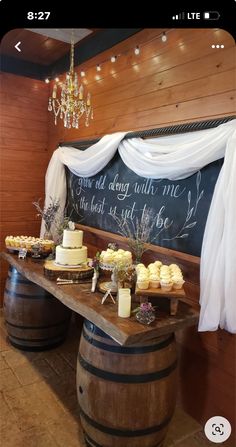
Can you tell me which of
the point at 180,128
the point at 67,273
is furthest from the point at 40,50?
the point at 67,273

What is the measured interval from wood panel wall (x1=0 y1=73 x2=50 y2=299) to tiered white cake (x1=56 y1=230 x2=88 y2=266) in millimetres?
1452

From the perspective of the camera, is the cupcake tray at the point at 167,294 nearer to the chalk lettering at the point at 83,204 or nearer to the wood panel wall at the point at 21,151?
the chalk lettering at the point at 83,204

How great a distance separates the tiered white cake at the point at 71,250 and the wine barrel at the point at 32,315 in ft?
1.31

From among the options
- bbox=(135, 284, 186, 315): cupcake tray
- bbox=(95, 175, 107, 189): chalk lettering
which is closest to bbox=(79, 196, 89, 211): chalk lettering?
bbox=(95, 175, 107, 189): chalk lettering

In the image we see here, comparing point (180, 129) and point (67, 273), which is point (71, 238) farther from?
point (180, 129)

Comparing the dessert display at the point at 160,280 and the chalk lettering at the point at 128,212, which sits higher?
the chalk lettering at the point at 128,212

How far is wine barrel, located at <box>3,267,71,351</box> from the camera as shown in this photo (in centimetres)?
232

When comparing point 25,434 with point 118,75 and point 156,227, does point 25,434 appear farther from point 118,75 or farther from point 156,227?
point 118,75

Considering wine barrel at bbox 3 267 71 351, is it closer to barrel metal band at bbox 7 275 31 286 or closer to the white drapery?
barrel metal band at bbox 7 275 31 286

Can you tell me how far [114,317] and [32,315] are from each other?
113cm

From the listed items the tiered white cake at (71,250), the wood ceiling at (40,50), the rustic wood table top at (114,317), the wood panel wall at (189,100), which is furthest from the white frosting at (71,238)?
the wood ceiling at (40,50)
